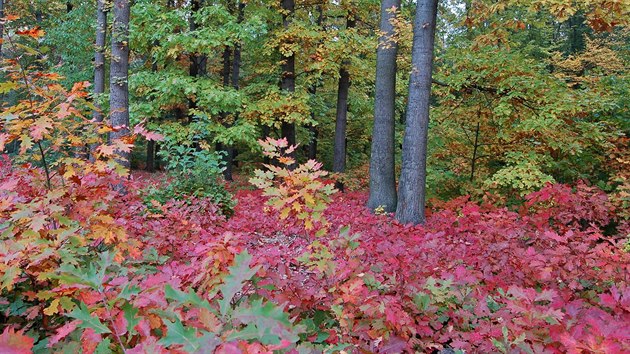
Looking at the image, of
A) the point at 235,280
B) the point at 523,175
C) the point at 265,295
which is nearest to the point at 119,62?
the point at 265,295

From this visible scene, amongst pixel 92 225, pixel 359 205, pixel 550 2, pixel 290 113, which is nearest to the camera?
pixel 92 225

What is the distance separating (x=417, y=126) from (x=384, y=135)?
5.27 feet

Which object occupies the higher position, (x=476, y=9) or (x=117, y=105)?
(x=476, y=9)

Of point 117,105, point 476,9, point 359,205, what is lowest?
point 359,205

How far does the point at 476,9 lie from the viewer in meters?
6.79

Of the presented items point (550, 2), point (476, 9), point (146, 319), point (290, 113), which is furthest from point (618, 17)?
point (290, 113)

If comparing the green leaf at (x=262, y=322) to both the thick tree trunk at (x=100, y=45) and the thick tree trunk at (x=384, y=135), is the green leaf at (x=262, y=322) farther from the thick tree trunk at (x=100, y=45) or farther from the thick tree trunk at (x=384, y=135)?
the thick tree trunk at (x=100, y=45)

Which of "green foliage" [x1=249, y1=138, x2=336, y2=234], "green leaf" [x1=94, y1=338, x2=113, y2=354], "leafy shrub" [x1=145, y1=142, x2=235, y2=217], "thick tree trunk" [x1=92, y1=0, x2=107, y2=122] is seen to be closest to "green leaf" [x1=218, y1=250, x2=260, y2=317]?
"green leaf" [x1=94, y1=338, x2=113, y2=354]

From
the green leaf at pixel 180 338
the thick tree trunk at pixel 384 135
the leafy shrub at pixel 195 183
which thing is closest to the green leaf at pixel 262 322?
the green leaf at pixel 180 338

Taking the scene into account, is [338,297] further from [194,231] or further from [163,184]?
[163,184]

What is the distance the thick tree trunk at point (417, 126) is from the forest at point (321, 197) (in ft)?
0.11

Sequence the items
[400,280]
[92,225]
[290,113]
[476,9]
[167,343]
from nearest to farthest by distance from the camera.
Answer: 1. [167,343]
2. [92,225]
3. [400,280]
4. [476,9]
5. [290,113]

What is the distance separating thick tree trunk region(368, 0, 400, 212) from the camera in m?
8.58

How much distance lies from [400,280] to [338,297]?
0.78 meters
